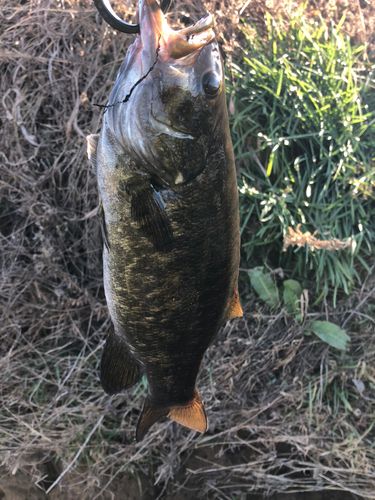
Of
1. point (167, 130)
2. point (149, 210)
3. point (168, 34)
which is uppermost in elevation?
point (168, 34)

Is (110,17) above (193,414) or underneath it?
above

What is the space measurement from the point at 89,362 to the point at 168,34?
188 cm

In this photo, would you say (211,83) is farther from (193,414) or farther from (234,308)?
(193,414)

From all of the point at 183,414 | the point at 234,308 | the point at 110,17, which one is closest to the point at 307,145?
the point at 234,308

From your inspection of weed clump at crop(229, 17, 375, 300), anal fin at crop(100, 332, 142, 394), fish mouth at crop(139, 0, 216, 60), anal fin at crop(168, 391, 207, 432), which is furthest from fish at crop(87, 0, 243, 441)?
weed clump at crop(229, 17, 375, 300)

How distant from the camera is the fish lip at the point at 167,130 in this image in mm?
970

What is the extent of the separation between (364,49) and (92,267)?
5.81 ft

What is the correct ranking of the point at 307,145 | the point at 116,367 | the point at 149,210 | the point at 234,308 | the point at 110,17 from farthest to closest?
the point at 307,145
the point at 116,367
the point at 234,308
the point at 149,210
the point at 110,17

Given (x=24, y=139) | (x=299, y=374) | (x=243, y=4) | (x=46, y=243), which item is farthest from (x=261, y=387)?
(x=243, y=4)

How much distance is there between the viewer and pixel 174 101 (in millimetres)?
963

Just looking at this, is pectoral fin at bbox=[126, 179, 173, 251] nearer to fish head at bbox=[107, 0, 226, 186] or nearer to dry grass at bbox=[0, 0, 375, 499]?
fish head at bbox=[107, 0, 226, 186]

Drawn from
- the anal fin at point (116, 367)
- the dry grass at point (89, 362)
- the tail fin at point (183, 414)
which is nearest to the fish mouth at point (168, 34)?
the anal fin at point (116, 367)

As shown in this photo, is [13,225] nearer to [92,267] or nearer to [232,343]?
[92,267]

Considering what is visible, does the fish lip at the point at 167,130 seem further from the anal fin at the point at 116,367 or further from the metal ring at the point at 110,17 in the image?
the anal fin at the point at 116,367
